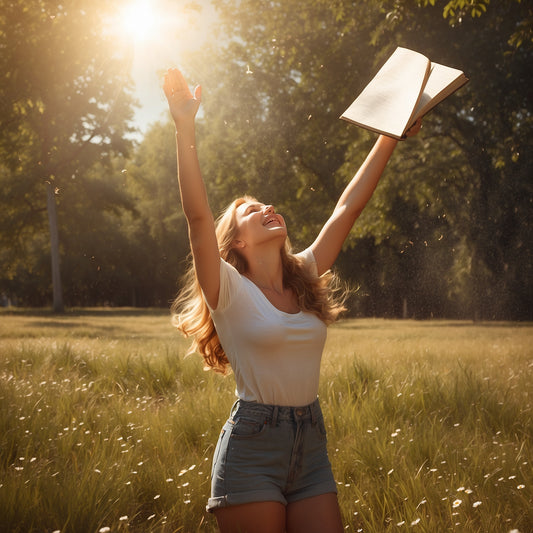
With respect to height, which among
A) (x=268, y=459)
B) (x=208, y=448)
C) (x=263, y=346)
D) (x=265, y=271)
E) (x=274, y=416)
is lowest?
(x=208, y=448)

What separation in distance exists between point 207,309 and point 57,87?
361 inches

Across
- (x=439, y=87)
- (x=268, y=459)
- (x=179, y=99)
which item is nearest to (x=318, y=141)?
(x=439, y=87)

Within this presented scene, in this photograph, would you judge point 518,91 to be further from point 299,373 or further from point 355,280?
point 299,373

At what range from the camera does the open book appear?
8.59ft

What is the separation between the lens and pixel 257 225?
2742 millimetres

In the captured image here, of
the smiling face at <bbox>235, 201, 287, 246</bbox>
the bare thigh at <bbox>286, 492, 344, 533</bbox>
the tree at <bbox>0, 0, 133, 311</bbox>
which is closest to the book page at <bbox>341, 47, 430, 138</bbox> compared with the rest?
the smiling face at <bbox>235, 201, 287, 246</bbox>

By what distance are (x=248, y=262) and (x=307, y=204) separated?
659 inches

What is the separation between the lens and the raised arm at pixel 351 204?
10.2 feet

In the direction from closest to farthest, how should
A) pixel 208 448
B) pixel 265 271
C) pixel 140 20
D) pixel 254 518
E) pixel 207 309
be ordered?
pixel 254 518
pixel 207 309
pixel 265 271
pixel 208 448
pixel 140 20

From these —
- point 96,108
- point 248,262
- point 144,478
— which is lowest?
point 144,478

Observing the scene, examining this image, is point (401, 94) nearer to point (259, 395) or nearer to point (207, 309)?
point (207, 309)

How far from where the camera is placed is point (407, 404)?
5.04 meters

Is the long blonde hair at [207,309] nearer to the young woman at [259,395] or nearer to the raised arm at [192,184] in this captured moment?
the young woman at [259,395]

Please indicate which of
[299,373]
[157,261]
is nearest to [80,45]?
[299,373]
